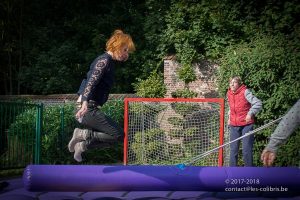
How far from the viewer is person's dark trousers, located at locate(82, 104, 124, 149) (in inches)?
212

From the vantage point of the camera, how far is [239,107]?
7941 millimetres

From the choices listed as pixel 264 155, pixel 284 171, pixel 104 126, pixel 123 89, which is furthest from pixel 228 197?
pixel 123 89

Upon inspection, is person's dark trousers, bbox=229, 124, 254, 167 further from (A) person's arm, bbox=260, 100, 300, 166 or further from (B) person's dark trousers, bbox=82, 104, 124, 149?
(A) person's arm, bbox=260, 100, 300, 166

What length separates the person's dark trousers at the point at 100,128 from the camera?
Result: 539cm

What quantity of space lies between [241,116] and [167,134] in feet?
7.79

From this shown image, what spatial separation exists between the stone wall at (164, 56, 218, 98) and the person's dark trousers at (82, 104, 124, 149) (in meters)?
5.97

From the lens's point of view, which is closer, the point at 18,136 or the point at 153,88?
the point at 18,136

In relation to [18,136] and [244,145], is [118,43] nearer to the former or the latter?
[244,145]

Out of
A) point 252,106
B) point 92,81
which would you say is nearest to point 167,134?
point 252,106

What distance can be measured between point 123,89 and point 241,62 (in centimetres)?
911

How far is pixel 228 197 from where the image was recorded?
6000 millimetres

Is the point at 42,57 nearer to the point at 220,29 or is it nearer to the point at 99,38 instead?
the point at 99,38

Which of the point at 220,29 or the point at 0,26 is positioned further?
the point at 0,26

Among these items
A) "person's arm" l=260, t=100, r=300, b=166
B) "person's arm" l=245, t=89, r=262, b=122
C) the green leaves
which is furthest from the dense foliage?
"person's arm" l=260, t=100, r=300, b=166
